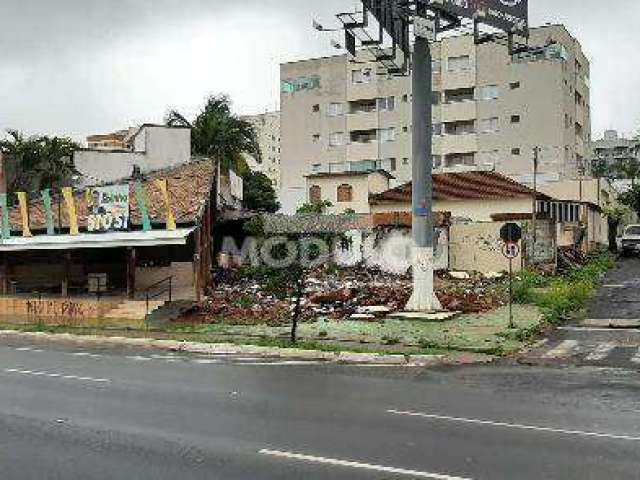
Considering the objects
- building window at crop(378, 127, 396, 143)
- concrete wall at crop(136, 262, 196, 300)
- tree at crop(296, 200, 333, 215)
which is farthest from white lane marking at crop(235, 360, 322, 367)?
building window at crop(378, 127, 396, 143)

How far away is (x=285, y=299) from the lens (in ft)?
95.3

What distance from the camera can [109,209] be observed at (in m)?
30.3

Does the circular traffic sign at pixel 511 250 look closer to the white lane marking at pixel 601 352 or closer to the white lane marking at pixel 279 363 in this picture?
the white lane marking at pixel 601 352

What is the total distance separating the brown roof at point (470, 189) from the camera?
138 ft

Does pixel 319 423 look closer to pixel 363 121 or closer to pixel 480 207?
pixel 480 207

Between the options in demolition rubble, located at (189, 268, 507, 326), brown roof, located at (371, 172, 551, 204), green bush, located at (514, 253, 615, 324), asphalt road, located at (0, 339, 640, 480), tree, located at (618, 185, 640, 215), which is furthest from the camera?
tree, located at (618, 185, 640, 215)

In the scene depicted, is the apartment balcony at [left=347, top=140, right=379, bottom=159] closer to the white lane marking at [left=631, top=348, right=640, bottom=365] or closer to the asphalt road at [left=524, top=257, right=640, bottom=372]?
the asphalt road at [left=524, top=257, right=640, bottom=372]

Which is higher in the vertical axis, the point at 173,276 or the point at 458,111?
the point at 458,111

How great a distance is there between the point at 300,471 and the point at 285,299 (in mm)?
20987

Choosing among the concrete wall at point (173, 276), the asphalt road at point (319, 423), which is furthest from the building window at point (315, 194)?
the asphalt road at point (319, 423)

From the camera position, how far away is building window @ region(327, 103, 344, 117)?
75.4 meters

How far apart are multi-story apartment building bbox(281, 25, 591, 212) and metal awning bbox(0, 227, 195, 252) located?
106ft

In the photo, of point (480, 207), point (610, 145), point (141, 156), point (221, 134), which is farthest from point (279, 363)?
point (610, 145)

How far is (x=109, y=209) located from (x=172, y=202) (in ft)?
8.16
